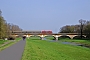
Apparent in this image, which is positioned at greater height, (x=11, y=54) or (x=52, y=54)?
(x=11, y=54)

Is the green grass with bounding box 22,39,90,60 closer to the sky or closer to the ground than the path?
closer to the ground

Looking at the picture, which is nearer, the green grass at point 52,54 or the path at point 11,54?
the path at point 11,54

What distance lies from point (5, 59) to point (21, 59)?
1283 mm

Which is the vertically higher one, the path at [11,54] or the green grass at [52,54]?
the path at [11,54]

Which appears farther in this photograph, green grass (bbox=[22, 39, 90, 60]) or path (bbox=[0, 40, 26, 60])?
green grass (bbox=[22, 39, 90, 60])

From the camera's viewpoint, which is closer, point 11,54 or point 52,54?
point 11,54

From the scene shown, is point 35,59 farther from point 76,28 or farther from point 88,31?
point 76,28

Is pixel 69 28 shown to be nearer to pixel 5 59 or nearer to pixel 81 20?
pixel 81 20

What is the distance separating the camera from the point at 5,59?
15625mm

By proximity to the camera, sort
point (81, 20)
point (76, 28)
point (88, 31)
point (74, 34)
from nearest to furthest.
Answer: point (88, 31)
point (81, 20)
point (74, 34)
point (76, 28)

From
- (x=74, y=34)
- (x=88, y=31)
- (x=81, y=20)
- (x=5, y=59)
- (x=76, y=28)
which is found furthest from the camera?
(x=76, y=28)

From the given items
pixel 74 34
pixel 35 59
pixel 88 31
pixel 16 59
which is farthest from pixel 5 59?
pixel 74 34

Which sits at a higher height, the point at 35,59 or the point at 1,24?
the point at 1,24

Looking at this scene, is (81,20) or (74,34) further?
(74,34)
